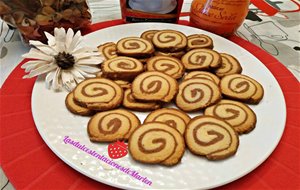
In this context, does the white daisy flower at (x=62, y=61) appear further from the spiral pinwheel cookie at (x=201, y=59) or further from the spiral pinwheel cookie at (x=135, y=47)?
the spiral pinwheel cookie at (x=201, y=59)

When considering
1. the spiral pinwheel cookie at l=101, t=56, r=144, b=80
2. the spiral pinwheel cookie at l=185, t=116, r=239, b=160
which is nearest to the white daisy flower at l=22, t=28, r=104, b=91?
the spiral pinwheel cookie at l=101, t=56, r=144, b=80

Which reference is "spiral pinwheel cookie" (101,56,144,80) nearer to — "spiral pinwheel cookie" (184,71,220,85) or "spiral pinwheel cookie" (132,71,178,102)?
"spiral pinwheel cookie" (132,71,178,102)

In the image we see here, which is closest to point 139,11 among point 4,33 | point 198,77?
point 198,77

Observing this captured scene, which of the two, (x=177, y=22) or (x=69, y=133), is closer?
(x=69, y=133)

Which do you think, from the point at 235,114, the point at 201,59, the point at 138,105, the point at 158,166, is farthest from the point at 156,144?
the point at 201,59

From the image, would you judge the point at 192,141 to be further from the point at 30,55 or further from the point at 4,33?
the point at 4,33

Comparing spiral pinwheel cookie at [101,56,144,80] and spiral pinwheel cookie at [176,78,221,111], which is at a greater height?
spiral pinwheel cookie at [101,56,144,80]
